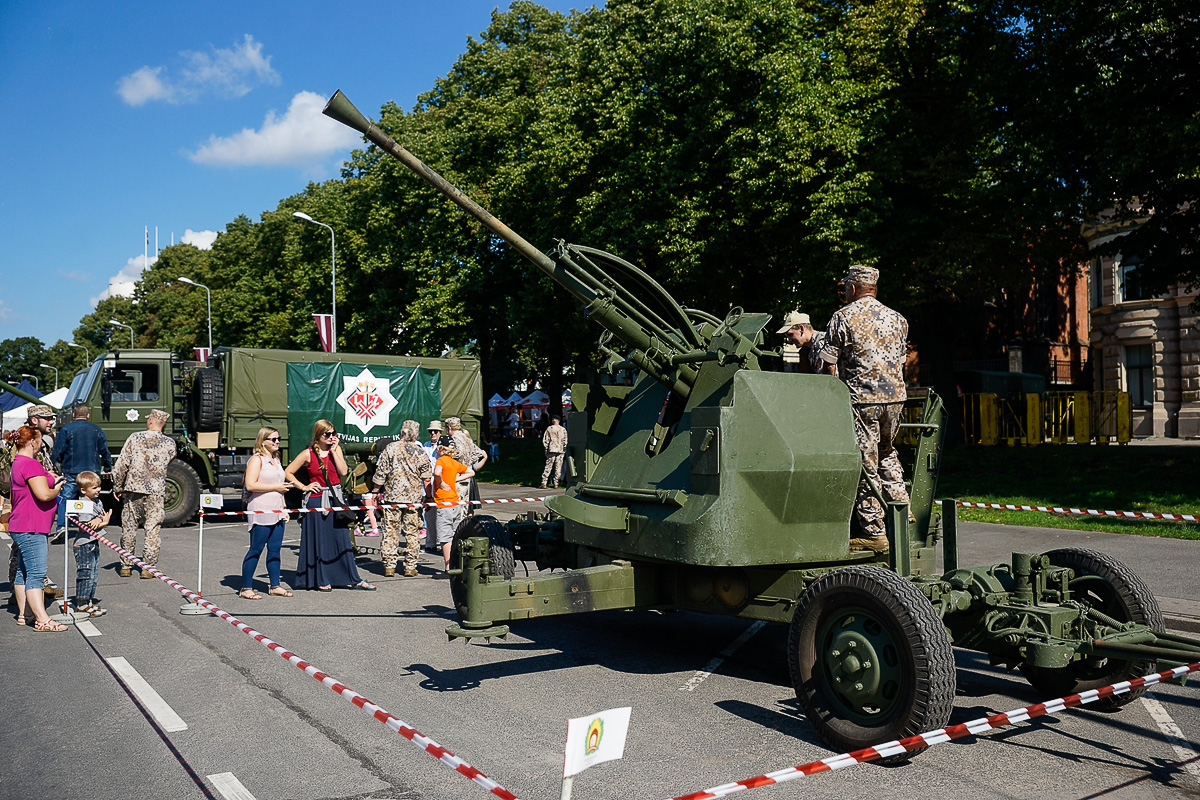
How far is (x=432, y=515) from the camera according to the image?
11.7 meters

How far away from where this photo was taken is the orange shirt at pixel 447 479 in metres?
10.9

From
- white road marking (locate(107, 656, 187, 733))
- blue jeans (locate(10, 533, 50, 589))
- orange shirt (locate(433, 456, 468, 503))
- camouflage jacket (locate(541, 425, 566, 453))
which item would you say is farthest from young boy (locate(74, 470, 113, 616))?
camouflage jacket (locate(541, 425, 566, 453))

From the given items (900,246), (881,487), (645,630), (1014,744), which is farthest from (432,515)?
(900,246)

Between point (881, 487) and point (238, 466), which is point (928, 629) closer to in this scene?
point (881, 487)

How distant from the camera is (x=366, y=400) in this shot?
1878cm

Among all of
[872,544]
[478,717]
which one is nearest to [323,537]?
[478,717]

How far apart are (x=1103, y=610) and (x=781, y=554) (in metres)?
1.84

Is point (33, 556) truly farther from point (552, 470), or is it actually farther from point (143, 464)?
point (552, 470)

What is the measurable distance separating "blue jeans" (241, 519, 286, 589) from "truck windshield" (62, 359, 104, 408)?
31.0 feet

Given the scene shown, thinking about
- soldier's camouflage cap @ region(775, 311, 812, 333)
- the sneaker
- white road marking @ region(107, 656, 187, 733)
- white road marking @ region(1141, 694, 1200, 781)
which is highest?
soldier's camouflage cap @ region(775, 311, 812, 333)

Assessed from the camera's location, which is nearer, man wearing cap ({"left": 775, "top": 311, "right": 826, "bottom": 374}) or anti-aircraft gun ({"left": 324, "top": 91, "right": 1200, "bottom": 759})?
anti-aircraft gun ({"left": 324, "top": 91, "right": 1200, "bottom": 759})

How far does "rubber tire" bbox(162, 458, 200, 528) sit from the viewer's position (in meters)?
16.3

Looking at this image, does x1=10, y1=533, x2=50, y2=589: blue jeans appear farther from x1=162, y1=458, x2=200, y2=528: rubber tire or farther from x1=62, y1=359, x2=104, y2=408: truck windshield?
x1=62, y1=359, x2=104, y2=408: truck windshield

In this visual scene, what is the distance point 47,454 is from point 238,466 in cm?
296
